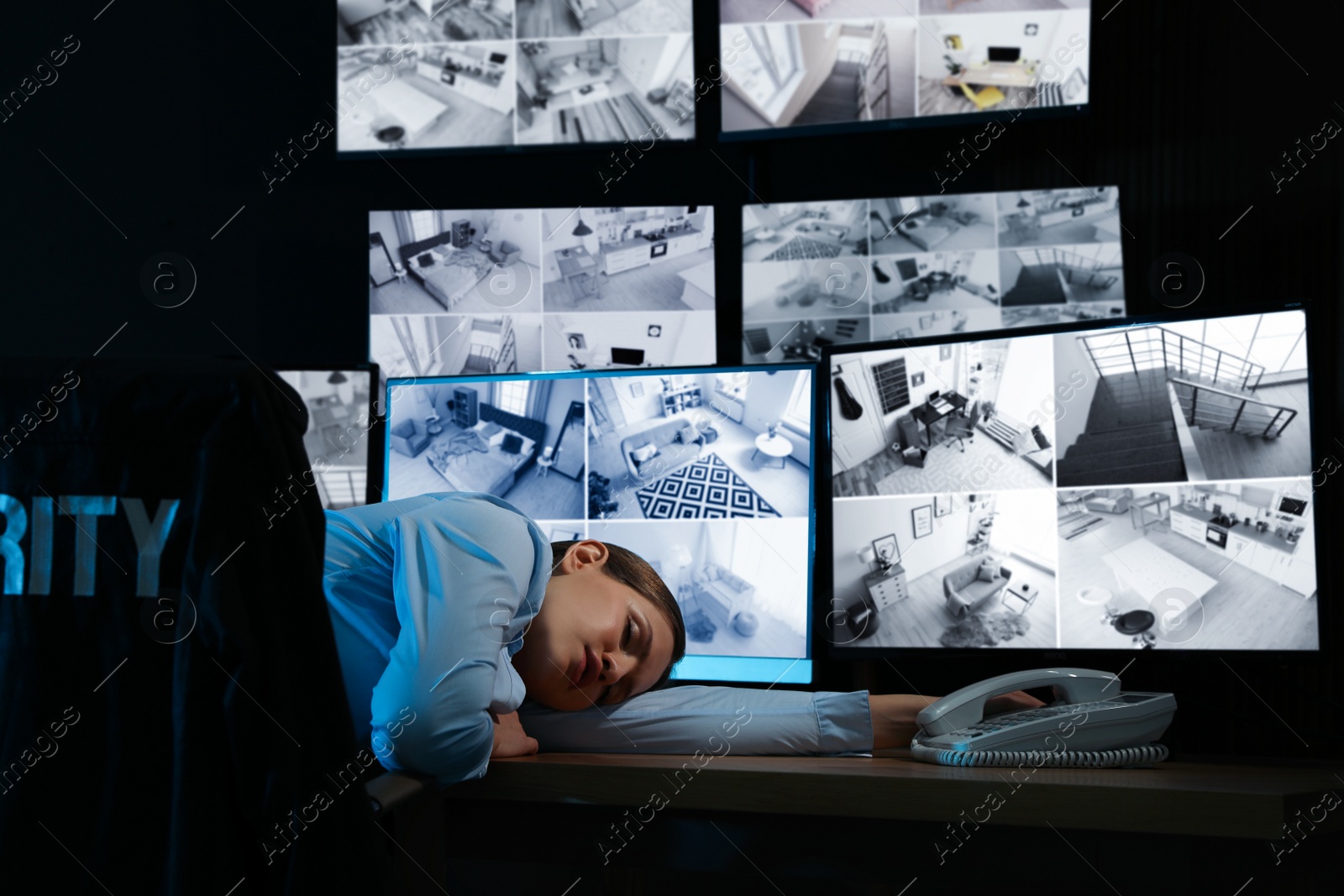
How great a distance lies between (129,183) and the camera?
71.6 inches

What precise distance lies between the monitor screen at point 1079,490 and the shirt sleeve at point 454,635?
1.74ft

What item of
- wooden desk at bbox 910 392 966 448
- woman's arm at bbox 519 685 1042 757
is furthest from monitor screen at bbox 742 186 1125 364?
woman's arm at bbox 519 685 1042 757

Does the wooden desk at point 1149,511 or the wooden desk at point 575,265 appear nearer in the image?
the wooden desk at point 1149,511

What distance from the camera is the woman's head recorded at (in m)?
0.98

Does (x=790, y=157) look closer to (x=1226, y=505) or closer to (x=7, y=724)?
(x=1226, y=505)

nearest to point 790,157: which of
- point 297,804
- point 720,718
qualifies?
point 720,718

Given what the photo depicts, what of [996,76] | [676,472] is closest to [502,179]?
[676,472]

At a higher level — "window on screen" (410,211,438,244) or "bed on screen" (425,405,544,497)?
"window on screen" (410,211,438,244)

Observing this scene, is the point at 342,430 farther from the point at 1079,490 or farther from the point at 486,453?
the point at 1079,490

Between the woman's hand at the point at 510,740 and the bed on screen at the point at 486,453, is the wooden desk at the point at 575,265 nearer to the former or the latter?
the bed on screen at the point at 486,453

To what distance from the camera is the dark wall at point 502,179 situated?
1.42 meters

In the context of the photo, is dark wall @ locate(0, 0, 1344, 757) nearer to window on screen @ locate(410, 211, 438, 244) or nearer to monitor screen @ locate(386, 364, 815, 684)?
window on screen @ locate(410, 211, 438, 244)

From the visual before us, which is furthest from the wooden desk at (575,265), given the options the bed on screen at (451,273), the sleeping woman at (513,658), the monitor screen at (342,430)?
the sleeping woman at (513,658)

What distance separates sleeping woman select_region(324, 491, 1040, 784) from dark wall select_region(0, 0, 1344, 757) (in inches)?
13.1
